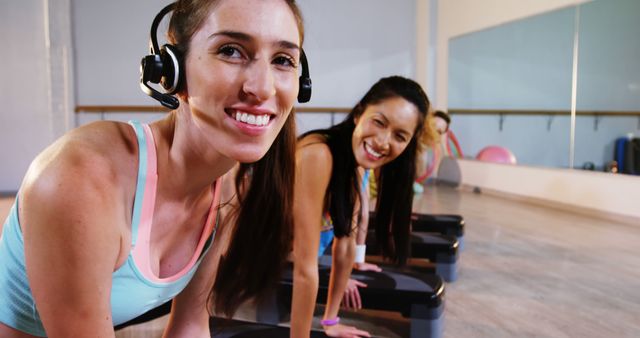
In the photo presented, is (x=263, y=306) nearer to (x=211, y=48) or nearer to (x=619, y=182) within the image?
(x=211, y=48)

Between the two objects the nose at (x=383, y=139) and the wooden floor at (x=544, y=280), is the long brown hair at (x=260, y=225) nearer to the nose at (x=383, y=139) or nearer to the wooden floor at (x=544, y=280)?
the nose at (x=383, y=139)

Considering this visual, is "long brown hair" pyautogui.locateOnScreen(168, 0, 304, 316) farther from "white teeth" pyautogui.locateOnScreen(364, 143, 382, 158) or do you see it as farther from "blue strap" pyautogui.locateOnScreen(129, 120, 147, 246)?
"white teeth" pyautogui.locateOnScreen(364, 143, 382, 158)

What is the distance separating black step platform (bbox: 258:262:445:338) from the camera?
2.05 metres

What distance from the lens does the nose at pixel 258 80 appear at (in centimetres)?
76

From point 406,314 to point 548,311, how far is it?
0.75 meters

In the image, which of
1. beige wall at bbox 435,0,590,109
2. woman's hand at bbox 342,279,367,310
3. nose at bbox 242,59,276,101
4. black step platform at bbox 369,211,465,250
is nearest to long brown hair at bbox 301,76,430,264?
woman's hand at bbox 342,279,367,310

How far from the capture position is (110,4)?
21.8 feet

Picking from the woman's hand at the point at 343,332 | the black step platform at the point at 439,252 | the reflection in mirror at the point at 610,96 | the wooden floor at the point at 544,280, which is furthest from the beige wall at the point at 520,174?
the woman's hand at the point at 343,332

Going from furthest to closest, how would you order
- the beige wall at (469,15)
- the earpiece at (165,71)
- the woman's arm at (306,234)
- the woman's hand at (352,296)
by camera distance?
the beige wall at (469,15) < the woman's hand at (352,296) < the woman's arm at (306,234) < the earpiece at (165,71)

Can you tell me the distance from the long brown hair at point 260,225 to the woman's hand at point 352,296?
104 centimetres

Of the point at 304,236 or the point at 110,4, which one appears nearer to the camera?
the point at 304,236

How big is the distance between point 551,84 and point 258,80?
6.43 m

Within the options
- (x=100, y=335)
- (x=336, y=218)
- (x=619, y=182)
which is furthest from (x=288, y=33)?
(x=619, y=182)

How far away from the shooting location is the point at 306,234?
5.47 ft
